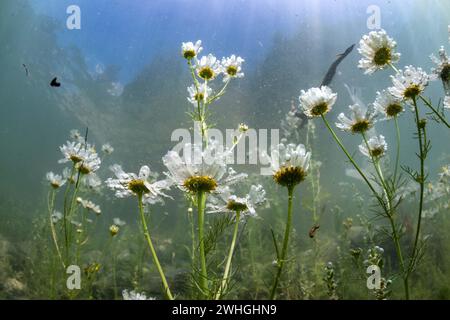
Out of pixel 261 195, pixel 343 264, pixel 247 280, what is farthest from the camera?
pixel 247 280

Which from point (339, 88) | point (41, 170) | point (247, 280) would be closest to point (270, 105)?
point (339, 88)

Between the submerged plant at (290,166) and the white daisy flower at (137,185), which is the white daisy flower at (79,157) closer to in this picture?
the white daisy flower at (137,185)

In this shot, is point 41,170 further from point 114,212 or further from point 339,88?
point 339,88

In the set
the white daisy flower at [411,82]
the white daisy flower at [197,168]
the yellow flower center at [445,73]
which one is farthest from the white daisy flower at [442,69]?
the white daisy flower at [197,168]

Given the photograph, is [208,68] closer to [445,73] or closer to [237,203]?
[237,203]

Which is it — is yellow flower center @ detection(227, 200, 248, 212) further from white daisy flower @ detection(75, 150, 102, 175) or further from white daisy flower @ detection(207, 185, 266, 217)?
white daisy flower @ detection(75, 150, 102, 175)
